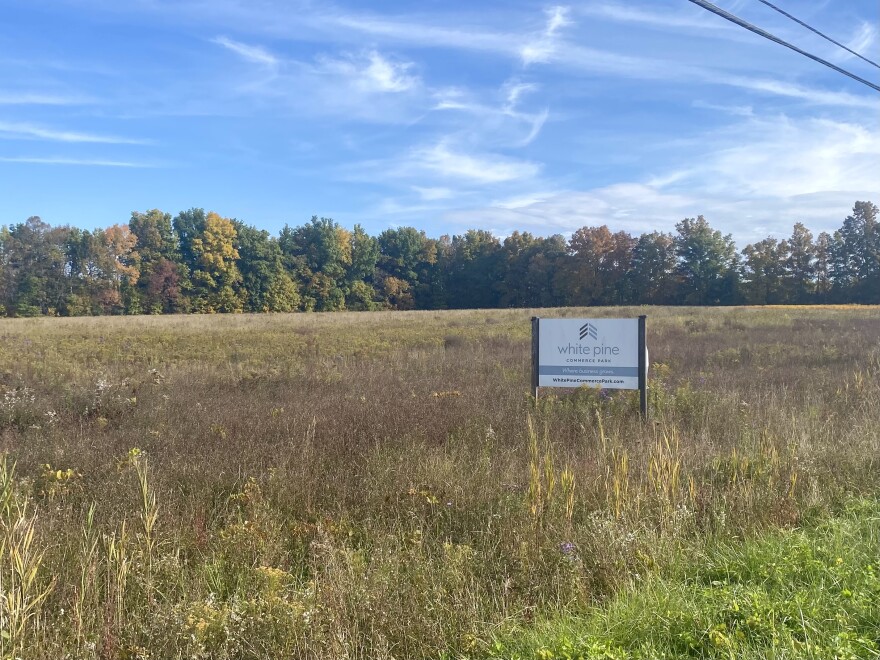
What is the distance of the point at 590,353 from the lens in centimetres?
837

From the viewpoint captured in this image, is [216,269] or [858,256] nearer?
[858,256]

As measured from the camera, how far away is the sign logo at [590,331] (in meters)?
8.34

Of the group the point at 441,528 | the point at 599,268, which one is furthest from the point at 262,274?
the point at 441,528

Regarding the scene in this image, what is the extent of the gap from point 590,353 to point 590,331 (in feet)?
0.99

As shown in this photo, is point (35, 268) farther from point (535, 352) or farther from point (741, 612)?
point (741, 612)

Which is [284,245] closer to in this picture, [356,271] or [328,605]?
[356,271]

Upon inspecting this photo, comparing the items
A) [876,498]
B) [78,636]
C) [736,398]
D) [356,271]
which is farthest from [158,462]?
[356,271]

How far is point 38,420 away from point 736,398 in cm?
907

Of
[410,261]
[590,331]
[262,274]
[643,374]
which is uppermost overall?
[410,261]

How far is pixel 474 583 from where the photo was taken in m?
3.43

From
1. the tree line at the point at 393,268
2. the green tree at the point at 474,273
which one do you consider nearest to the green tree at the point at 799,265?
the tree line at the point at 393,268

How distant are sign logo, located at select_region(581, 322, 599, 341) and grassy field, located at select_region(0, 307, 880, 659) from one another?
2.74ft

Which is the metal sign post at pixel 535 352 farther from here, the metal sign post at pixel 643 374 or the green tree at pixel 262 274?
the green tree at pixel 262 274

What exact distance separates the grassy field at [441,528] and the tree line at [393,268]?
6283 centimetres
